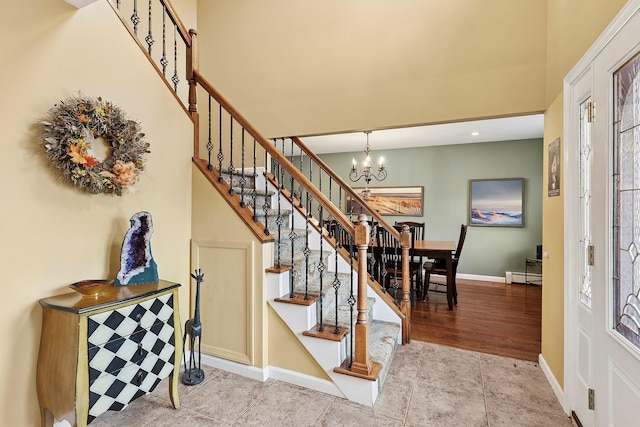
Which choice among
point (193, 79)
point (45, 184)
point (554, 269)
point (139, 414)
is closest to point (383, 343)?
point (554, 269)

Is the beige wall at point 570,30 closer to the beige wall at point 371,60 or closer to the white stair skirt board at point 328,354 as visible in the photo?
the beige wall at point 371,60

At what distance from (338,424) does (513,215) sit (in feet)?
17.3

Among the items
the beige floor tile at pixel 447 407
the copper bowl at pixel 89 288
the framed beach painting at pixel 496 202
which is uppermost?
the framed beach painting at pixel 496 202

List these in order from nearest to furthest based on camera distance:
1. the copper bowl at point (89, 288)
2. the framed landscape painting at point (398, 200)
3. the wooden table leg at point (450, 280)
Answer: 1. the copper bowl at point (89, 288)
2. the wooden table leg at point (450, 280)
3. the framed landscape painting at point (398, 200)

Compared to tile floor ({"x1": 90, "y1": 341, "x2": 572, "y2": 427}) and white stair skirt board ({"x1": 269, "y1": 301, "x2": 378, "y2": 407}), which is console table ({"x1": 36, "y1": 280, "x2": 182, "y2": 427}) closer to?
tile floor ({"x1": 90, "y1": 341, "x2": 572, "y2": 427})

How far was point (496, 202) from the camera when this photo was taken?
5.57 metres

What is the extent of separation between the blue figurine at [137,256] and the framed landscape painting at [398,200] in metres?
4.60

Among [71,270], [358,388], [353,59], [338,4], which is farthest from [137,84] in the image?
[358,388]

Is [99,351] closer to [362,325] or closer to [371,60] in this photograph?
[362,325]

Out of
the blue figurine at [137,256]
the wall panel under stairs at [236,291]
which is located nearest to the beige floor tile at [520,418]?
the wall panel under stairs at [236,291]

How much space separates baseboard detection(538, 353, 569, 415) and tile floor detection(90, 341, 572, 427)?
3cm

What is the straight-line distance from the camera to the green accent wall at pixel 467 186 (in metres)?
5.38

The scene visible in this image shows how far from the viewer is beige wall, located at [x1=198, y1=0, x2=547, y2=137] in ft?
8.12

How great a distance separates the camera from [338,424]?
1.80m
